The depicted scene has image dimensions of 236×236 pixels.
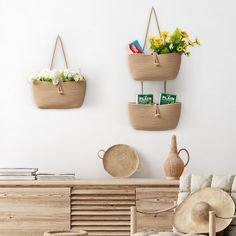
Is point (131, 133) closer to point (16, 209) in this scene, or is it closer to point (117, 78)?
point (117, 78)

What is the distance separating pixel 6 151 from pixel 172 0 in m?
1.81

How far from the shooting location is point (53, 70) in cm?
600

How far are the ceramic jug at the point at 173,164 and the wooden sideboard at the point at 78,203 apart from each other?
13 cm

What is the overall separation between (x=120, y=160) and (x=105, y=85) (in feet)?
2.02

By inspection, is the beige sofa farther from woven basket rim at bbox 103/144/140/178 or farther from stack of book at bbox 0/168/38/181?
stack of book at bbox 0/168/38/181

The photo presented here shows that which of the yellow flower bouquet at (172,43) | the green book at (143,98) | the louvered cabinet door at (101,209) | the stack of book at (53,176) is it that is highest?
the yellow flower bouquet at (172,43)

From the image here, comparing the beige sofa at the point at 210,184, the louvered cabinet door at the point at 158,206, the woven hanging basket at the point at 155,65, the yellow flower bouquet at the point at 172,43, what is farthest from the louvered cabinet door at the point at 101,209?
the yellow flower bouquet at the point at 172,43

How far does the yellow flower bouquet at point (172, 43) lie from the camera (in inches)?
230

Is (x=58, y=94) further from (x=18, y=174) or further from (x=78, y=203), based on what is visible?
(x=78, y=203)

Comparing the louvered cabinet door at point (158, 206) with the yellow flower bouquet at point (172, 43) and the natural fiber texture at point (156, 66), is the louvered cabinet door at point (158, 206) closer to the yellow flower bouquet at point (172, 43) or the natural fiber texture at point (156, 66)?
the natural fiber texture at point (156, 66)

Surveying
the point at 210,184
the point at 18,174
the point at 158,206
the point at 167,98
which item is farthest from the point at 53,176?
the point at 210,184

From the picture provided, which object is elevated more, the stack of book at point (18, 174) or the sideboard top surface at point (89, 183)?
the stack of book at point (18, 174)

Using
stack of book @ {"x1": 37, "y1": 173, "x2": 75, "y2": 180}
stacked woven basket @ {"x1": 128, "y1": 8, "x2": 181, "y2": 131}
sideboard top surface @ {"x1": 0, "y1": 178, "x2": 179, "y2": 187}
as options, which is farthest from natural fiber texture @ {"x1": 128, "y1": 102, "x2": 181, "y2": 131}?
stack of book @ {"x1": 37, "y1": 173, "x2": 75, "y2": 180}

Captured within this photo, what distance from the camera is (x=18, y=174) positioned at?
583 cm
